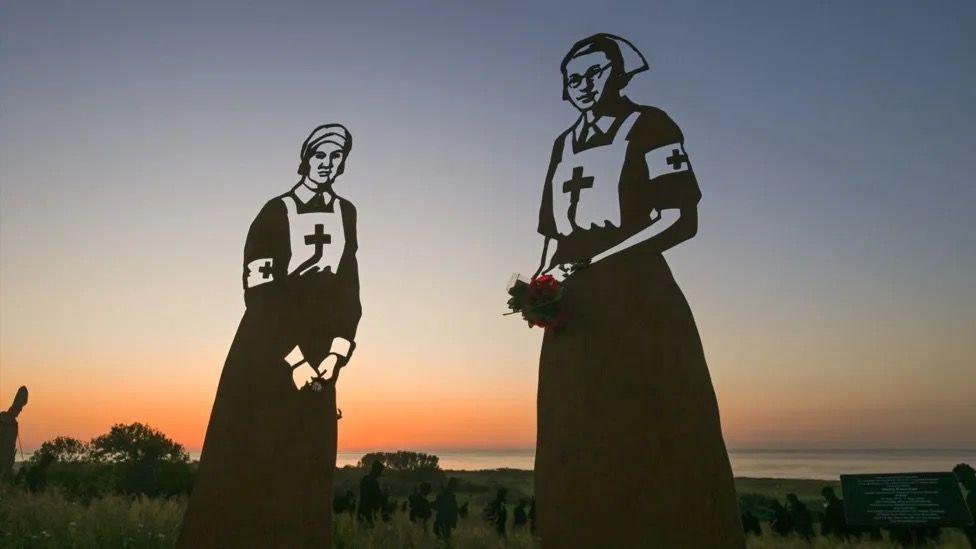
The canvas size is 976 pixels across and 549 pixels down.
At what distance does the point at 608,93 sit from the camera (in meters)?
5.97

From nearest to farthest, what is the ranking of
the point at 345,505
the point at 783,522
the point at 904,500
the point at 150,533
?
the point at 904,500 → the point at 150,533 → the point at 783,522 → the point at 345,505

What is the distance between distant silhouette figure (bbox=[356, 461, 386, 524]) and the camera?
34.5 ft

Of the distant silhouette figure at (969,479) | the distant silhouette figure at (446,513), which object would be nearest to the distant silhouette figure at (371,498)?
the distant silhouette figure at (446,513)

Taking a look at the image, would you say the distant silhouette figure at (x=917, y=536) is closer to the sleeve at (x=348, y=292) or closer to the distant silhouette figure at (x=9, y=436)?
the sleeve at (x=348, y=292)

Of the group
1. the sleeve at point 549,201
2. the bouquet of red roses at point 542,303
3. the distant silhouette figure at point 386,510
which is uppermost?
the sleeve at point 549,201

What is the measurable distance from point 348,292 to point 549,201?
9.18 ft

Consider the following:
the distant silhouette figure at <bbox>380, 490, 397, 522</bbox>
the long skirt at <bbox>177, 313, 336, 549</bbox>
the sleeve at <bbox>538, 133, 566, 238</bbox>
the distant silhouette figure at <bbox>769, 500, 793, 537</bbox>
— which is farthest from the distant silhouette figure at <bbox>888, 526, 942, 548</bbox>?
the long skirt at <bbox>177, 313, 336, 549</bbox>

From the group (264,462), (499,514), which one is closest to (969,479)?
(499,514)

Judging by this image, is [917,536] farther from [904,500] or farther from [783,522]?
[904,500]

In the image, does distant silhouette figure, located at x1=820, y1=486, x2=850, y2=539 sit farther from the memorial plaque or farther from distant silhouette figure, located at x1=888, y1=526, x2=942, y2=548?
the memorial plaque

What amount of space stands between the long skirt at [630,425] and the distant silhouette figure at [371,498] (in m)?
5.78

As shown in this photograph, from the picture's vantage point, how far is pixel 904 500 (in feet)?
21.4

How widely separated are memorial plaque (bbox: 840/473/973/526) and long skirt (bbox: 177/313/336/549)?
4984mm

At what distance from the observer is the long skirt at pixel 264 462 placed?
271 inches
